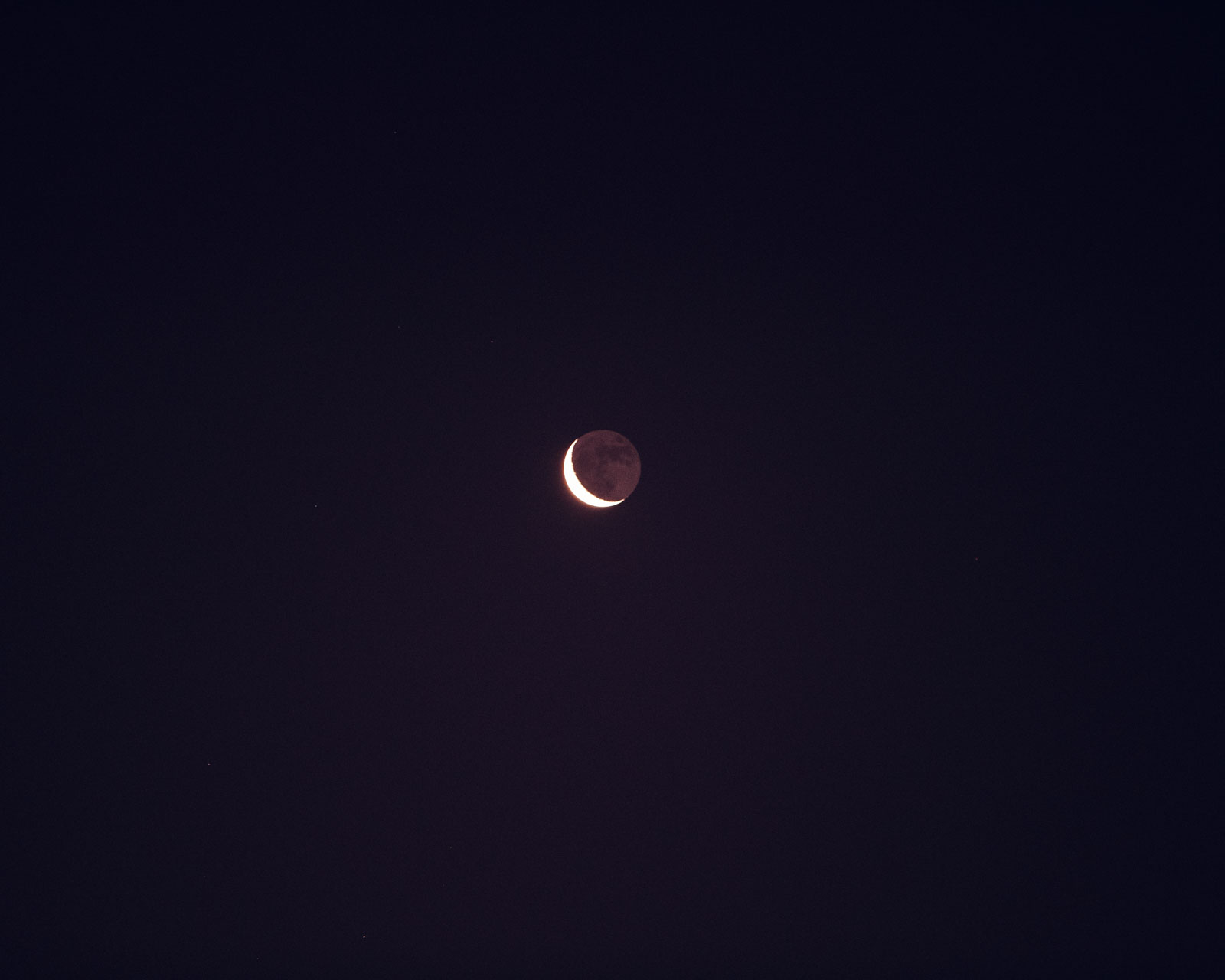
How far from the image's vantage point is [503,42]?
2.68 m

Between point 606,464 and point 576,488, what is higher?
point 606,464

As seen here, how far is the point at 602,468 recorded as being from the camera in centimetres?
262

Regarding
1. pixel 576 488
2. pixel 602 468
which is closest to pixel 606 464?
pixel 602 468

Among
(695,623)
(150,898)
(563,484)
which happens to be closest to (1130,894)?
(695,623)

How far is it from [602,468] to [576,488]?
118 millimetres

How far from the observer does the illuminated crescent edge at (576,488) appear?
8.61ft

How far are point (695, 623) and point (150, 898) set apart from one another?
6.86 ft

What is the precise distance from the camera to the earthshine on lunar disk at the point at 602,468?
262cm

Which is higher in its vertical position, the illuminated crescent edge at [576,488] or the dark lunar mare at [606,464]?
the dark lunar mare at [606,464]

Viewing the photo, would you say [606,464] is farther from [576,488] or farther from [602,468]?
[576,488]

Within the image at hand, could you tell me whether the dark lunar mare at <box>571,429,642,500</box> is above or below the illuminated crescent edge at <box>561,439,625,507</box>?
above

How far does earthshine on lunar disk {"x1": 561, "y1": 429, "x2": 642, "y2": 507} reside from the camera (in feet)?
8.59

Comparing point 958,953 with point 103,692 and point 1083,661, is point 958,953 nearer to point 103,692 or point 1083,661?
point 1083,661

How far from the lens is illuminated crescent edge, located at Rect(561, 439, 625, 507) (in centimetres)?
262
